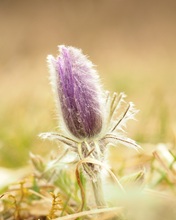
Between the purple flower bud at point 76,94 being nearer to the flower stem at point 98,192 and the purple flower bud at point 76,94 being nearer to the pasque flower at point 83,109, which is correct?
the pasque flower at point 83,109

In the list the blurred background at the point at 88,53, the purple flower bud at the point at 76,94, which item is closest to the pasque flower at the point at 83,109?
the purple flower bud at the point at 76,94

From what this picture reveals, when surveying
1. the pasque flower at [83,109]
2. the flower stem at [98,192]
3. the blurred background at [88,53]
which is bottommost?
the flower stem at [98,192]

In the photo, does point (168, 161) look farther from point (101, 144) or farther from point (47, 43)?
point (47, 43)

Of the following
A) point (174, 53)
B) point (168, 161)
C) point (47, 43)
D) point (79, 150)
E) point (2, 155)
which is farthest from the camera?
point (47, 43)

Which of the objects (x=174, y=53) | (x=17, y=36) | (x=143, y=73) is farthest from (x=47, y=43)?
(x=143, y=73)

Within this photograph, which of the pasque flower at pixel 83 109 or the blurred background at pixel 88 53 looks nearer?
the pasque flower at pixel 83 109

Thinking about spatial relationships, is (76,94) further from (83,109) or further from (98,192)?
(98,192)
